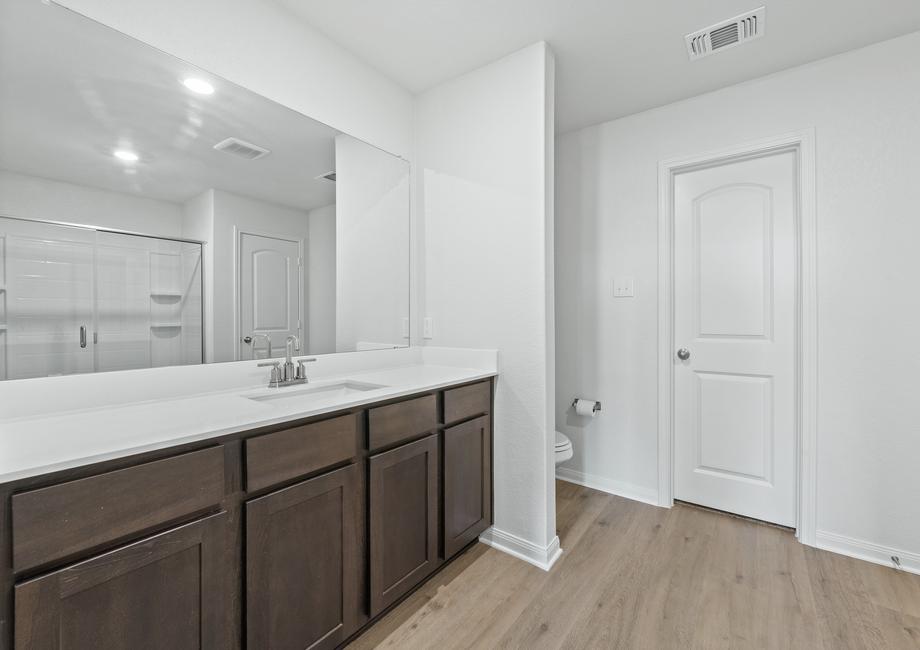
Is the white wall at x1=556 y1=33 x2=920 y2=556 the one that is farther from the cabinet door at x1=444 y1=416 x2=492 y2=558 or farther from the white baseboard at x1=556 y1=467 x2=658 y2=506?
the cabinet door at x1=444 y1=416 x2=492 y2=558

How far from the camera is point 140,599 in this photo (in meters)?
0.94

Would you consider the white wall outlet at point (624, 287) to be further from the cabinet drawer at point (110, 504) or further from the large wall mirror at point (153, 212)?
the cabinet drawer at point (110, 504)

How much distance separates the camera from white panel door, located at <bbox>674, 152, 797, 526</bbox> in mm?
2242

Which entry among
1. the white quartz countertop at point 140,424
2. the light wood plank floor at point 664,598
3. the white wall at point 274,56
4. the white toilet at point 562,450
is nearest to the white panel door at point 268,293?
the white quartz countertop at point 140,424

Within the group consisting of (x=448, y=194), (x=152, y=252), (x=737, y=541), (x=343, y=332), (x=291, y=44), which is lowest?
(x=737, y=541)

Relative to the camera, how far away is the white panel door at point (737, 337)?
224 cm

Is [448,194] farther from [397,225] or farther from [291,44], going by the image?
[291,44]

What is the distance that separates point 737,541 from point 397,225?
238cm

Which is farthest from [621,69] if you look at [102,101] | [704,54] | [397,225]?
[102,101]

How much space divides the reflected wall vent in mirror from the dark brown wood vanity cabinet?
1126mm

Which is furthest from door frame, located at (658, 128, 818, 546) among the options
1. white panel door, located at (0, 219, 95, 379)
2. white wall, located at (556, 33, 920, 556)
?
white panel door, located at (0, 219, 95, 379)

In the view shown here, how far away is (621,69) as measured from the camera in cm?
218

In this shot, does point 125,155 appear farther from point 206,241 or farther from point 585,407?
point 585,407

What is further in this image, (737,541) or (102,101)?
(737,541)
